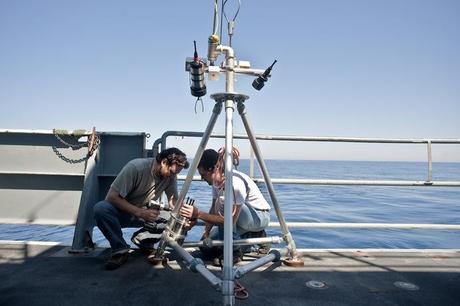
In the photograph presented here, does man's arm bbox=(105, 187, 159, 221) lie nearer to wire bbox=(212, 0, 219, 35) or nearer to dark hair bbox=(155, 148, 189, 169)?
dark hair bbox=(155, 148, 189, 169)

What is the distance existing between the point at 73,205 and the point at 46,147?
0.76 metres

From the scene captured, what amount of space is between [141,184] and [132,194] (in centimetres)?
15

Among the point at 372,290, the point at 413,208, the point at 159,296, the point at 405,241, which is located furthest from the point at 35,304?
the point at 413,208

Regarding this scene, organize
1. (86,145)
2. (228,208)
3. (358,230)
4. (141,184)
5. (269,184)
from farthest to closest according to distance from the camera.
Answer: (358,230) → (86,145) → (141,184) → (269,184) → (228,208)

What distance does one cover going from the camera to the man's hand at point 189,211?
2496mm

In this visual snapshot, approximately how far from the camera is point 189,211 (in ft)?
8.20

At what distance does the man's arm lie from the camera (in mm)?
2824

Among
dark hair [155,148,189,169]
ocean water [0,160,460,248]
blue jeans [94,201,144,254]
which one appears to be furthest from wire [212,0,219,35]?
ocean water [0,160,460,248]

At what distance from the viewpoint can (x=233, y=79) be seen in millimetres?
2346

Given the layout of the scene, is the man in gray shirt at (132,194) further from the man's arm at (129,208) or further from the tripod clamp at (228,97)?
the tripod clamp at (228,97)

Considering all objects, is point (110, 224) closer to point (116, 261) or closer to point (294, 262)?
point (116, 261)

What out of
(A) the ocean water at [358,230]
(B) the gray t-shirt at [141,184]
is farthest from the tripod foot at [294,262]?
(A) the ocean water at [358,230]

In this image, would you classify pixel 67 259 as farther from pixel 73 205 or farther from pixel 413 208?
pixel 413 208

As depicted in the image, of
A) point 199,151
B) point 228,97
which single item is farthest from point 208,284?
point 228,97
